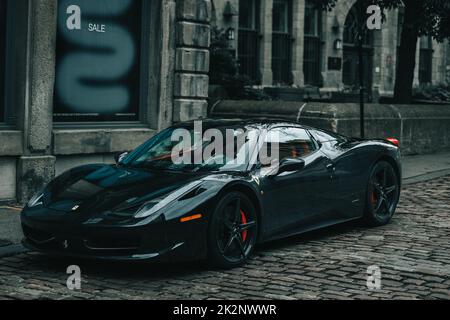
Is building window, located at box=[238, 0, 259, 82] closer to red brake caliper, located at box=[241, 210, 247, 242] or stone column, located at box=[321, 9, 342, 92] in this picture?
stone column, located at box=[321, 9, 342, 92]

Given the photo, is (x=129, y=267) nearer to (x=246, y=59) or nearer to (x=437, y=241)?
(x=437, y=241)

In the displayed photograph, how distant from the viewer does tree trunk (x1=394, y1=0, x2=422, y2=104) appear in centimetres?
2059

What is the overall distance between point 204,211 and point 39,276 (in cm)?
149

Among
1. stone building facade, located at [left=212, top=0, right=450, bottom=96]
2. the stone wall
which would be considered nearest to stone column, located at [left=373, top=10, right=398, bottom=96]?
stone building facade, located at [left=212, top=0, right=450, bottom=96]

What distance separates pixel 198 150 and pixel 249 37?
2306cm

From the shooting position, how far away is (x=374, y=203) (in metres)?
10.0

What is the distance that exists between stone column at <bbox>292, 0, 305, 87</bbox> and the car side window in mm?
23541

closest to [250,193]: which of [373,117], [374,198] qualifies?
[374,198]

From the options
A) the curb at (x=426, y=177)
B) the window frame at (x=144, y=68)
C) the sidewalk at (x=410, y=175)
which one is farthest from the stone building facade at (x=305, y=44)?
the window frame at (x=144, y=68)

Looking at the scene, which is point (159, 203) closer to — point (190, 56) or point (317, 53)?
point (190, 56)

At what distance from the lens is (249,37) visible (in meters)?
31.0

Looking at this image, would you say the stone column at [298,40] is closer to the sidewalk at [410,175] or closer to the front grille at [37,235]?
the sidewalk at [410,175]

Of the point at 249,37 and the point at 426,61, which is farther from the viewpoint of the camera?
the point at 426,61

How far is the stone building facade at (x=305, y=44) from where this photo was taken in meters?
30.8
